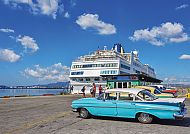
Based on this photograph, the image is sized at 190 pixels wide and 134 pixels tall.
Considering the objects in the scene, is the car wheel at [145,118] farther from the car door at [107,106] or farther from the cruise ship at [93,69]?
the cruise ship at [93,69]

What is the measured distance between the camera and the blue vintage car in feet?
31.7

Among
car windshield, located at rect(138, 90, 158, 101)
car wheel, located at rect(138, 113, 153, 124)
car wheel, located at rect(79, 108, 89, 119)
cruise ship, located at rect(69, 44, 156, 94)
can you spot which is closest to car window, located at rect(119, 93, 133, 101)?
car windshield, located at rect(138, 90, 158, 101)

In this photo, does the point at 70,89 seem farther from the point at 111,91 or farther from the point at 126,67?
the point at 111,91

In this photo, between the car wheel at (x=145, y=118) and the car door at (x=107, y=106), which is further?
the car door at (x=107, y=106)

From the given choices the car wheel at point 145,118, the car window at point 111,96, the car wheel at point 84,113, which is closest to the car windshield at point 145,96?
the car wheel at point 145,118

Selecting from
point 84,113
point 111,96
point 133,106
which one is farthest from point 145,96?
→ point 84,113

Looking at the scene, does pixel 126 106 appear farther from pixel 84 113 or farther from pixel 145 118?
pixel 84 113

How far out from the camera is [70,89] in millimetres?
59250

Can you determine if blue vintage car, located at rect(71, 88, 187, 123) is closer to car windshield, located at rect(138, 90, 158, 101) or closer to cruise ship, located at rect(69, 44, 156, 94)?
car windshield, located at rect(138, 90, 158, 101)

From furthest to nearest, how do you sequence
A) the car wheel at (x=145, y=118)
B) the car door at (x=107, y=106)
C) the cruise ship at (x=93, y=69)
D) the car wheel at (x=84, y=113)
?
the cruise ship at (x=93, y=69) → the car wheel at (x=84, y=113) → the car door at (x=107, y=106) → the car wheel at (x=145, y=118)

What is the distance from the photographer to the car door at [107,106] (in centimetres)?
1067

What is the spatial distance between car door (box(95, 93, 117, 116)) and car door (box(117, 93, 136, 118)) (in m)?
0.22

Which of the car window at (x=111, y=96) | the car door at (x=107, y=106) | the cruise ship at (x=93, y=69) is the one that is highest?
the cruise ship at (x=93, y=69)

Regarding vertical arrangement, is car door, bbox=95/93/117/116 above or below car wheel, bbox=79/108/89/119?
above
